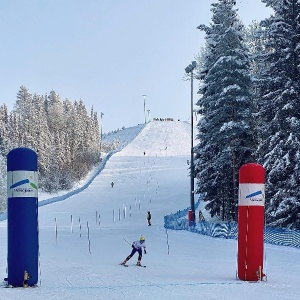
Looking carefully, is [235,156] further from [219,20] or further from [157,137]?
[157,137]

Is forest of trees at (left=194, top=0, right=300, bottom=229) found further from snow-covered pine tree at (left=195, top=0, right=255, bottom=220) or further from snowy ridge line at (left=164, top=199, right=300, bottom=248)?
snowy ridge line at (left=164, top=199, right=300, bottom=248)

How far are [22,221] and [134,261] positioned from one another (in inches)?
314

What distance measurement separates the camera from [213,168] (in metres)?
36.2

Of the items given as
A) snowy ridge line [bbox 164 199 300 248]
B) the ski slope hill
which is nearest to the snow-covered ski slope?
snowy ridge line [bbox 164 199 300 248]

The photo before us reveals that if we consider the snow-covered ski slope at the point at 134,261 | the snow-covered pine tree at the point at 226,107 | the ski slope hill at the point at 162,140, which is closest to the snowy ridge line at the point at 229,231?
the snow-covered ski slope at the point at 134,261

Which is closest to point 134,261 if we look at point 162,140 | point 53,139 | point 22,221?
point 22,221

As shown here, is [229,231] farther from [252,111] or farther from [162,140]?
[162,140]

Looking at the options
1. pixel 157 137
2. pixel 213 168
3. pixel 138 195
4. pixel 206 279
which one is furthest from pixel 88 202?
pixel 157 137

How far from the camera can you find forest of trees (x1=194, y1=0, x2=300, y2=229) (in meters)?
27.2

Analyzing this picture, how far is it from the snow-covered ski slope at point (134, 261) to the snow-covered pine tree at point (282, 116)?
266 cm

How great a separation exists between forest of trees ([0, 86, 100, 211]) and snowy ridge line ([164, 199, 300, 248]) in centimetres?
3370

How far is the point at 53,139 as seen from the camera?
10525 cm

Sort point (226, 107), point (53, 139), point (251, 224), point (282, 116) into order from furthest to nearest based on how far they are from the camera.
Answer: point (53, 139)
point (226, 107)
point (282, 116)
point (251, 224)

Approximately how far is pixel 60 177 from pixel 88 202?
26.7 metres
